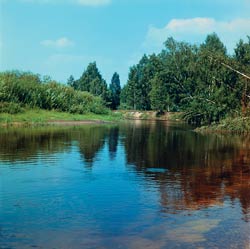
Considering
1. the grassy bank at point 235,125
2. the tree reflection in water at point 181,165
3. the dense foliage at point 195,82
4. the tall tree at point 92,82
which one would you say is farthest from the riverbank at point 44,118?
the tall tree at point 92,82

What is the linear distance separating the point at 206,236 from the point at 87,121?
51.3 m

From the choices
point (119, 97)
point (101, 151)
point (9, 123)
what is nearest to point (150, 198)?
point (101, 151)

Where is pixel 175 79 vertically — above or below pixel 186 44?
below

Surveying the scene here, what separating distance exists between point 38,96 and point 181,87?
27.5 meters

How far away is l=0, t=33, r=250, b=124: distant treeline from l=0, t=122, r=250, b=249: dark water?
71.7 feet

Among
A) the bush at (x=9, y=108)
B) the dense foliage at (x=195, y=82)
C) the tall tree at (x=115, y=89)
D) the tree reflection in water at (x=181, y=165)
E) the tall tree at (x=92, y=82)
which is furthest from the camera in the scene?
the tall tree at (x=115, y=89)

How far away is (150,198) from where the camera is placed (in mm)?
13367

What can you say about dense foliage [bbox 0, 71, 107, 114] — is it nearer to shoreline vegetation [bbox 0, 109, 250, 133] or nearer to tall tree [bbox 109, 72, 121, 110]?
shoreline vegetation [bbox 0, 109, 250, 133]

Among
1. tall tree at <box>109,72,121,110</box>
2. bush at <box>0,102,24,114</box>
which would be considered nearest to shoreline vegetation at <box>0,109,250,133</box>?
bush at <box>0,102,24,114</box>

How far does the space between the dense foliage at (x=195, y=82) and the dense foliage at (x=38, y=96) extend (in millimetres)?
13800

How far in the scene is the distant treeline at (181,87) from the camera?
44750 mm

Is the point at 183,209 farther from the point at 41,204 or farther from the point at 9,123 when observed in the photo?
the point at 9,123

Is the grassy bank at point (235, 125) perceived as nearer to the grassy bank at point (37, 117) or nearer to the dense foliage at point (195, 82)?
the dense foliage at point (195, 82)

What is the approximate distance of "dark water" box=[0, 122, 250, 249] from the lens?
9.62 meters
